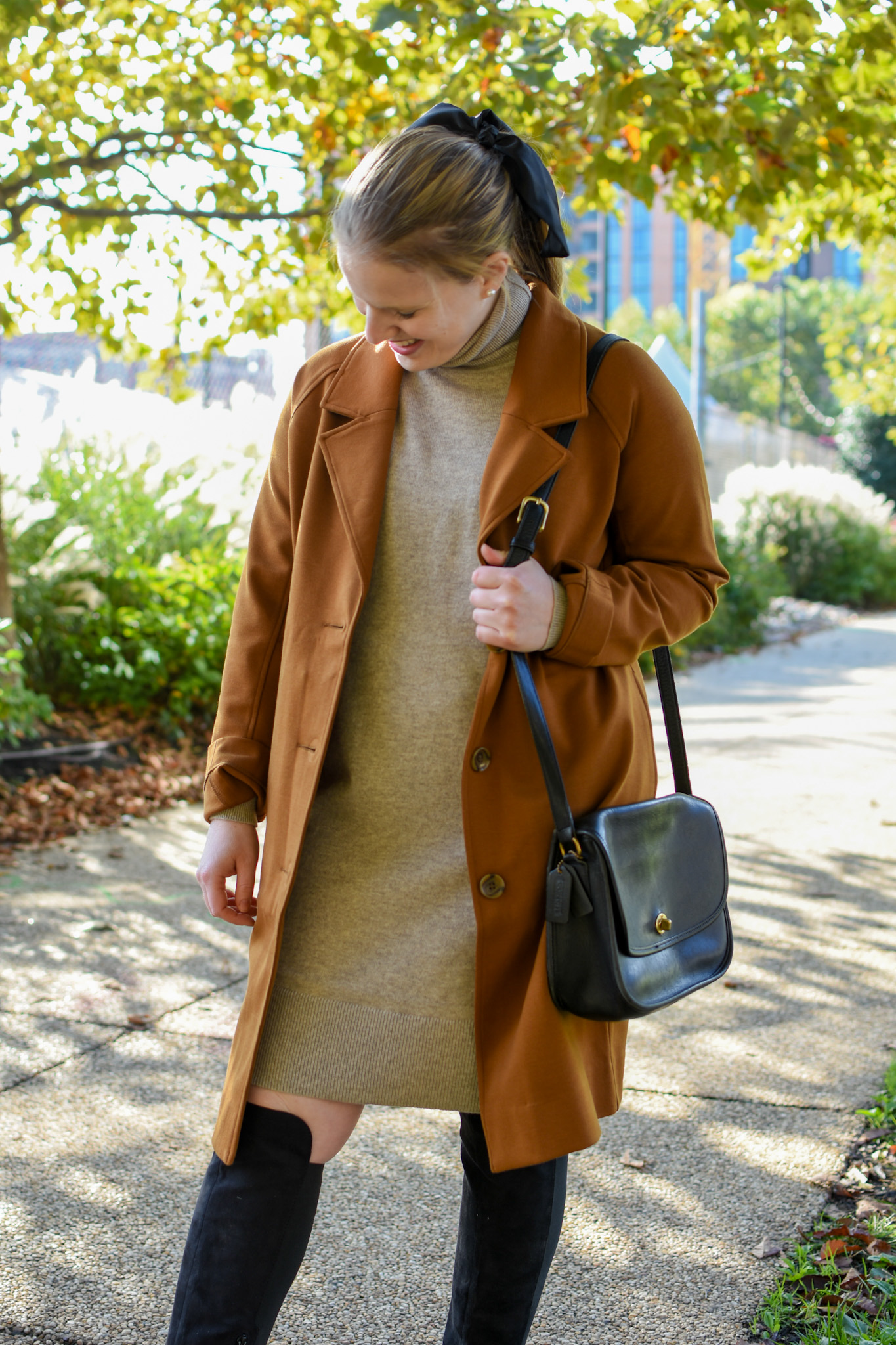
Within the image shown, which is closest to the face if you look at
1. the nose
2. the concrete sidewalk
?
the nose

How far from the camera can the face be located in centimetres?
155

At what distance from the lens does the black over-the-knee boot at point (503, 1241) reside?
5.41ft

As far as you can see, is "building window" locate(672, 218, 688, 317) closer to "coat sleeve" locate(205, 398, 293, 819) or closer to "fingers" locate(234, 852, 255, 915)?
"coat sleeve" locate(205, 398, 293, 819)

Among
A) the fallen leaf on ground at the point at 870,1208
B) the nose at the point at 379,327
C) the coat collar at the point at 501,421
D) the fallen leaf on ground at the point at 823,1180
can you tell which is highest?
the nose at the point at 379,327

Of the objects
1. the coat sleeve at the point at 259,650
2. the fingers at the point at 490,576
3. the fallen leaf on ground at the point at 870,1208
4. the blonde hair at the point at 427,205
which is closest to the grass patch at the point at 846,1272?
the fallen leaf on ground at the point at 870,1208

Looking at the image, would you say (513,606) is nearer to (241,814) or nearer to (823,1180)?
(241,814)

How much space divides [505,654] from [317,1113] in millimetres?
628

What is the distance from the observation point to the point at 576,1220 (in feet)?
8.45

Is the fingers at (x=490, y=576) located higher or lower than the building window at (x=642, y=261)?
lower

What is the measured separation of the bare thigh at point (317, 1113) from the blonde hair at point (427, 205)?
3.40 ft

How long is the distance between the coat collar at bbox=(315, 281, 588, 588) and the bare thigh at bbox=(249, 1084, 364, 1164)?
665mm

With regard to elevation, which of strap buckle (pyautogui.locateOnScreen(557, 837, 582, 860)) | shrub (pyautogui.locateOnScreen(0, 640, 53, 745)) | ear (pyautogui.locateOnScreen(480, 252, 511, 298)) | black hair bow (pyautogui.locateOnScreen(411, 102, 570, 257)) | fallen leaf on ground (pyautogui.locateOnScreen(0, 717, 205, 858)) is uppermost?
black hair bow (pyautogui.locateOnScreen(411, 102, 570, 257))

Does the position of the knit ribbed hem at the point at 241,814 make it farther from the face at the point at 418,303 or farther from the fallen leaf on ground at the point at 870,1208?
the fallen leaf on ground at the point at 870,1208

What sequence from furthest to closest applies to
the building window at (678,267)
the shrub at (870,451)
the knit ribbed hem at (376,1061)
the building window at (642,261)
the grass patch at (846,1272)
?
the building window at (642,261), the building window at (678,267), the shrub at (870,451), the grass patch at (846,1272), the knit ribbed hem at (376,1061)
